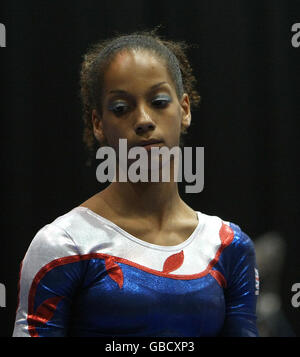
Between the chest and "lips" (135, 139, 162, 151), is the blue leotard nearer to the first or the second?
the chest

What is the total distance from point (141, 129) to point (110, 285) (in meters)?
0.28

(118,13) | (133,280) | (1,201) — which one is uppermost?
(118,13)


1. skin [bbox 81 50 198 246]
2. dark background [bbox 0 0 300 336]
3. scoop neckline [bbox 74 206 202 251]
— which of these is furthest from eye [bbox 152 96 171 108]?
dark background [bbox 0 0 300 336]

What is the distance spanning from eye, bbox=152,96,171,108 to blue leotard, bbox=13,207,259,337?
0.24 meters

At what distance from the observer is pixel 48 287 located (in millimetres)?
886

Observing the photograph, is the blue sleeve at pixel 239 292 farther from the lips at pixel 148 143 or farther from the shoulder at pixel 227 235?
the lips at pixel 148 143

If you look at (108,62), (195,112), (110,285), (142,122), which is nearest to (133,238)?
(110,285)

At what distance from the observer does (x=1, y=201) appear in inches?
59.6

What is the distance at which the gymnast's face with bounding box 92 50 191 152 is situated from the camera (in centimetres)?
95

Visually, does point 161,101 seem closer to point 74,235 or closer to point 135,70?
point 135,70
